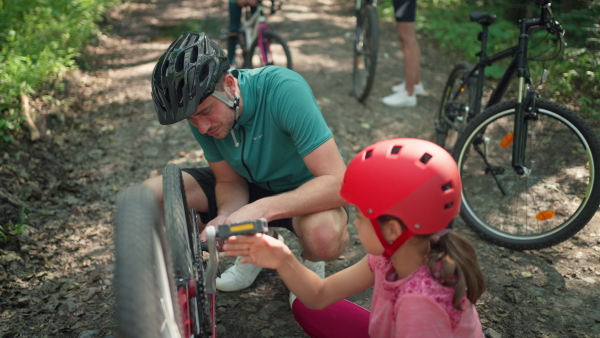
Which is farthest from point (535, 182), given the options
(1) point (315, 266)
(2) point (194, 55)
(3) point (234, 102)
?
(2) point (194, 55)

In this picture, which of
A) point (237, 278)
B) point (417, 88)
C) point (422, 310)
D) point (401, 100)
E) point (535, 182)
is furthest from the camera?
point (417, 88)

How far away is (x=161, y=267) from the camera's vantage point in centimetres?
164

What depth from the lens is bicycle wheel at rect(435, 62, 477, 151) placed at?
4281 millimetres

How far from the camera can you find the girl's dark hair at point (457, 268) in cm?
157

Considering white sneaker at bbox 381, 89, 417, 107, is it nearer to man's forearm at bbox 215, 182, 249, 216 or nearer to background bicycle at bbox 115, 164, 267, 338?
man's forearm at bbox 215, 182, 249, 216

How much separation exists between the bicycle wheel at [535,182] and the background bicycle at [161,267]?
2228 millimetres

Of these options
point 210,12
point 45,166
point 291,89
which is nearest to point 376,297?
point 291,89

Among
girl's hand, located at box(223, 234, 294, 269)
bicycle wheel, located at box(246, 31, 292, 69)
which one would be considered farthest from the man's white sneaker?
girl's hand, located at box(223, 234, 294, 269)

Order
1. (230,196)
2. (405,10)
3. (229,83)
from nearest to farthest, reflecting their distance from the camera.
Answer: (229,83), (230,196), (405,10)

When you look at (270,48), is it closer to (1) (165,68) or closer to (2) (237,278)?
(2) (237,278)

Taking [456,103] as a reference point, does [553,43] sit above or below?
above

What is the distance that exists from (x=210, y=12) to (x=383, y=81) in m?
5.59

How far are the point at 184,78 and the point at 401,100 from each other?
4233 mm

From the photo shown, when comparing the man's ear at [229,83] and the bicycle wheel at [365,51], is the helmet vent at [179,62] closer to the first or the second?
the man's ear at [229,83]
